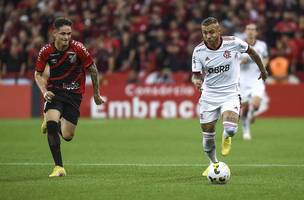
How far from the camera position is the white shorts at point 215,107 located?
1094cm

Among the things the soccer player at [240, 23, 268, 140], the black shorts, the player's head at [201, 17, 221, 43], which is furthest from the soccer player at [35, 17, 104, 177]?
the soccer player at [240, 23, 268, 140]

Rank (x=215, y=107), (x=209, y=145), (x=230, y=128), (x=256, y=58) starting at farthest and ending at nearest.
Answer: (x=256, y=58) → (x=215, y=107) → (x=209, y=145) → (x=230, y=128)

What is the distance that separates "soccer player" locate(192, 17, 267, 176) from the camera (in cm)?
1091

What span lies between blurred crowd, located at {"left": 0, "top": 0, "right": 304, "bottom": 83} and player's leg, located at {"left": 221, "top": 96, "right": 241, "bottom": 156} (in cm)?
1477

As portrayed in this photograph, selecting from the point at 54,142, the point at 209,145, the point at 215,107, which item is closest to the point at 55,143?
the point at 54,142

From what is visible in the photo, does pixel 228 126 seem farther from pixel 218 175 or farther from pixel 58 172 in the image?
pixel 58 172

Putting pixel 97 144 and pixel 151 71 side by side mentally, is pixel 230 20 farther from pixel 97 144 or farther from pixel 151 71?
pixel 97 144

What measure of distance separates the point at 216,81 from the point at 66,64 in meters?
2.25

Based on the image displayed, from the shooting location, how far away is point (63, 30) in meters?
11.1

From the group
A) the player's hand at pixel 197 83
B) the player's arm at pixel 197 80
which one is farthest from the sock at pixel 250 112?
the player's hand at pixel 197 83

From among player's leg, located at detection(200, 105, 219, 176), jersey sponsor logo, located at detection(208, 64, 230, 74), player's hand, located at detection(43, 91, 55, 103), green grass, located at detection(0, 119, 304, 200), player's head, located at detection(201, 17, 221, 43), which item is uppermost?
player's head, located at detection(201, 17, 221, 43)

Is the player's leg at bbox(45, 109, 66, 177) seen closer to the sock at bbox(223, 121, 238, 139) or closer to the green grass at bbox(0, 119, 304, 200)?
the green grass at bbox(0, 119, 304, 200)

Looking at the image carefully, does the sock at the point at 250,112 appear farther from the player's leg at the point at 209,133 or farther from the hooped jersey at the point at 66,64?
the hooped jersey at the point at 66,64

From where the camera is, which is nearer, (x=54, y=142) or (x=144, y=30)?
(x=54, y=142)
